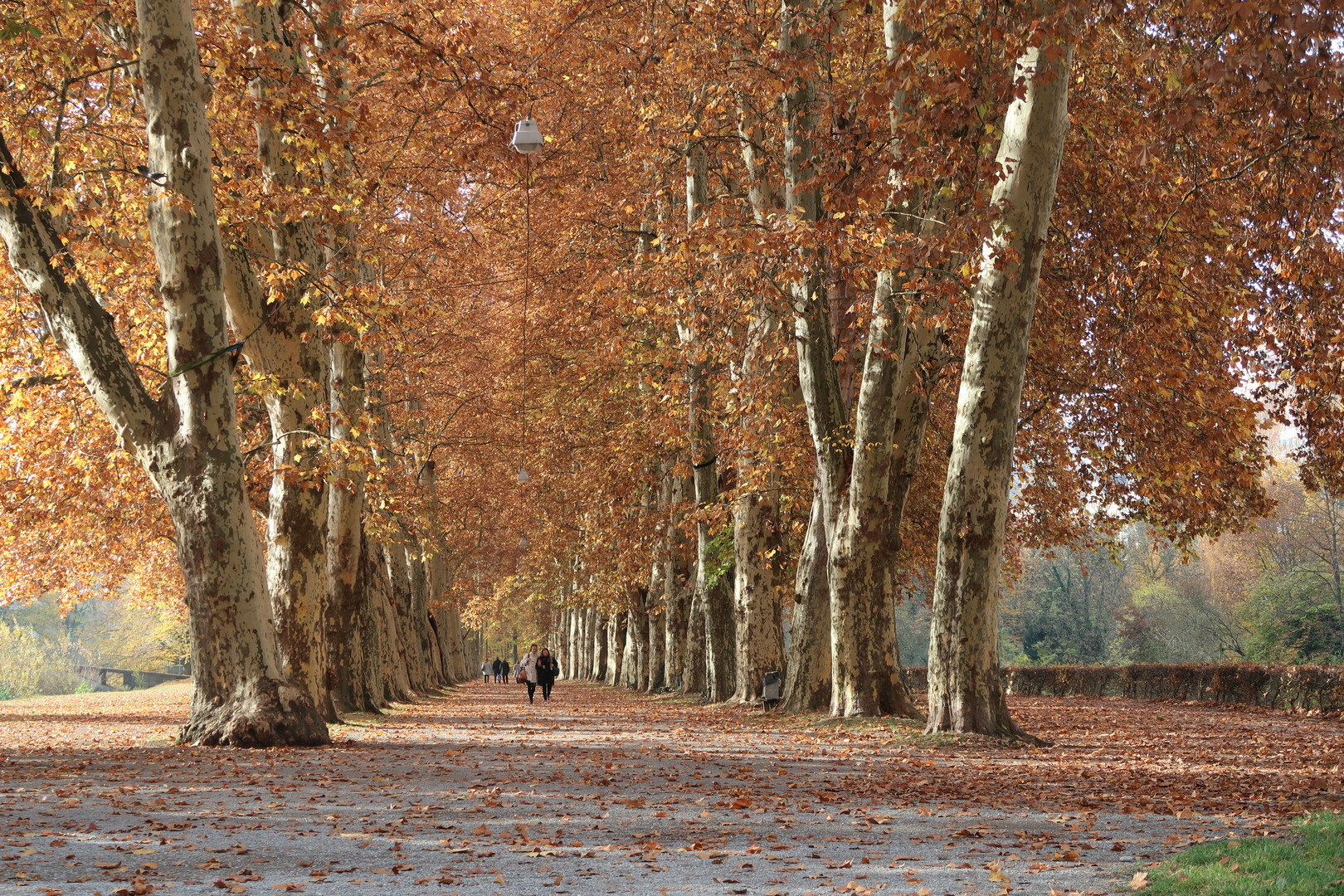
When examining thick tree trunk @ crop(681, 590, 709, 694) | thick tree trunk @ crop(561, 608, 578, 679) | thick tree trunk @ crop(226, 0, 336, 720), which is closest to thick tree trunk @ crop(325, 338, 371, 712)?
thick tree trunk @ crop(226, 0, 336, 720)

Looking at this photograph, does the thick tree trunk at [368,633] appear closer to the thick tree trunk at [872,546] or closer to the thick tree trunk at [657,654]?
the thick tree trunk at [872,546]

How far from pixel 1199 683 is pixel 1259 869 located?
2856 cm

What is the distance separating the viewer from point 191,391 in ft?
→ 43.3

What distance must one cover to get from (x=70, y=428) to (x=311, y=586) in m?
5.16

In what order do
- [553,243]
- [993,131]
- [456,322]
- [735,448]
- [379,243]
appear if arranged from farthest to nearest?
[456,322]
[553,243]
[379,243]
[735,448]
[993,131]

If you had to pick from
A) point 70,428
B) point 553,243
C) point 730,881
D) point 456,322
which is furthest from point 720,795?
point 456,322

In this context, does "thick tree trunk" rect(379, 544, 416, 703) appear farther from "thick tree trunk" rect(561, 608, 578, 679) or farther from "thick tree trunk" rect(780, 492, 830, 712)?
"thick tree trunk" rect(561, 608, 578, 679)

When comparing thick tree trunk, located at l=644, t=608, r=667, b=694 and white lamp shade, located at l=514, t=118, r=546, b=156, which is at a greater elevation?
white lamp shade, located at l=514, t=118, r=546, b=156

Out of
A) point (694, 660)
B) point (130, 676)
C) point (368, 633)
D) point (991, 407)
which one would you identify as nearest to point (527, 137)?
point (991, 407)

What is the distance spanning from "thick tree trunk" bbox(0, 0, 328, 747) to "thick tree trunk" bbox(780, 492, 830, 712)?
8.48 meters

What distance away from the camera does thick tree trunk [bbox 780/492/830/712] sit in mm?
19328

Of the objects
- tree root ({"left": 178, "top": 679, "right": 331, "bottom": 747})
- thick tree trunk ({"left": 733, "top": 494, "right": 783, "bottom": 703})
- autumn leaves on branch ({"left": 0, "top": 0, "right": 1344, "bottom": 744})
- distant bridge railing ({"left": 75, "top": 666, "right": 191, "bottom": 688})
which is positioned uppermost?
autumn leaves on branch ({"left": 0, "top": 0, "right": 1344, "bottom": 744})

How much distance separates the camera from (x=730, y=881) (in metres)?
6.19

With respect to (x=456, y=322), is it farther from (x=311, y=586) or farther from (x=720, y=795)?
(x=720, y=795)
